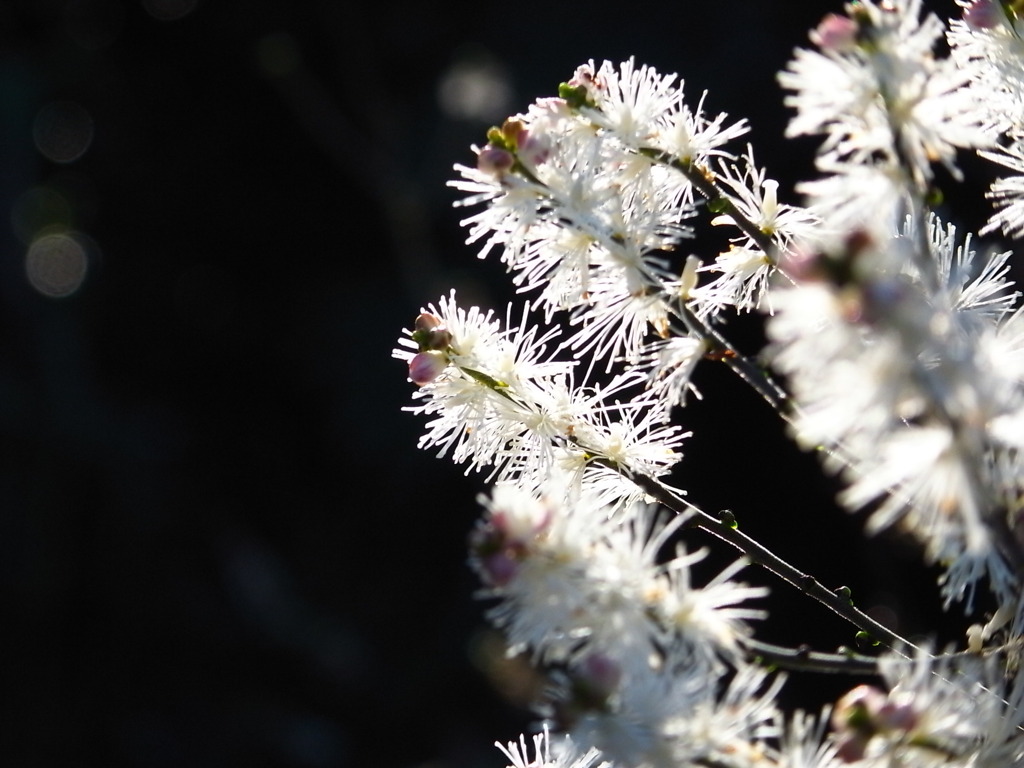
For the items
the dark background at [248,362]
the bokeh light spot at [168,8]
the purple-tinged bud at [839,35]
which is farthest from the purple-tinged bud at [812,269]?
the bokeh light spot at [168,8]

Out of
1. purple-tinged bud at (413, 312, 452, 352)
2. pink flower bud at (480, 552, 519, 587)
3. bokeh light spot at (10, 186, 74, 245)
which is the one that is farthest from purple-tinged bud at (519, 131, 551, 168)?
bokeh light spot at (10, 186, 74, 245)

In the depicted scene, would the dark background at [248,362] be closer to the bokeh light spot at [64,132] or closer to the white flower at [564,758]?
the bokeh light spot at [64,132]

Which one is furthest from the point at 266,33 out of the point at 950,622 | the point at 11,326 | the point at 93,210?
the point at 950,622

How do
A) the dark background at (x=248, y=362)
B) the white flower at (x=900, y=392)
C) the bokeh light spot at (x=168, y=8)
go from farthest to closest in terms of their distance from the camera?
the bokeh light spot at (x=168, y=8), the dark background at (x=248, y=362), the white flower at (x=900, y=392)

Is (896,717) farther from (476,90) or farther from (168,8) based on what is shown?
(168,8)

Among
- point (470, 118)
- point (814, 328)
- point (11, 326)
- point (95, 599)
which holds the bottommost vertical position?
point (95, 599)

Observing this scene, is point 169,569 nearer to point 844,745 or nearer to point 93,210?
point 93,210
